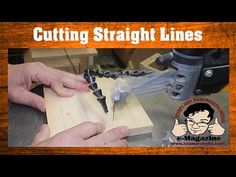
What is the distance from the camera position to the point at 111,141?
3.75 ft

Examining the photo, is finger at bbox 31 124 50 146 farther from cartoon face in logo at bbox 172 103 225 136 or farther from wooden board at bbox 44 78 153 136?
cartoon face in logo at bbox 172 103 225 136

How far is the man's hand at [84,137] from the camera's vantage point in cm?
113

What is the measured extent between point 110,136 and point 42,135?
0.55 feet

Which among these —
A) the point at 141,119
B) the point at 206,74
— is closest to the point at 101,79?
the point at 141,119

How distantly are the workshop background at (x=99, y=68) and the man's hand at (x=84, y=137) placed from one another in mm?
23

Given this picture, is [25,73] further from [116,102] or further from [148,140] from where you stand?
[148,140]

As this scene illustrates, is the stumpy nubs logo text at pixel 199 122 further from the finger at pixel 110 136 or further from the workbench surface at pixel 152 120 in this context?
the finger at pixel 110 136

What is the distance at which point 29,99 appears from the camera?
115 centimetres

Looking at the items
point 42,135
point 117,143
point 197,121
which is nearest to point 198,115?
point 197,121

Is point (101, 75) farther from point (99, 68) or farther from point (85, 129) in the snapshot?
point (85, 129)

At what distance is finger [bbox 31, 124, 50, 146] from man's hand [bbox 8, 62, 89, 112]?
5 cm

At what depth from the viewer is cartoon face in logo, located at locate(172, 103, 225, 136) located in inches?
45.0

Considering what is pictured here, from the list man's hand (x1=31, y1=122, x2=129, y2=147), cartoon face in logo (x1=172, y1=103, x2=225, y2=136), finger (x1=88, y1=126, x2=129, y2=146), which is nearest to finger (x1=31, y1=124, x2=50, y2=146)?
man's hand (x1=31, y1=122, x2=129, y2=147)

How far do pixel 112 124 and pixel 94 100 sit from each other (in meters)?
0.08
